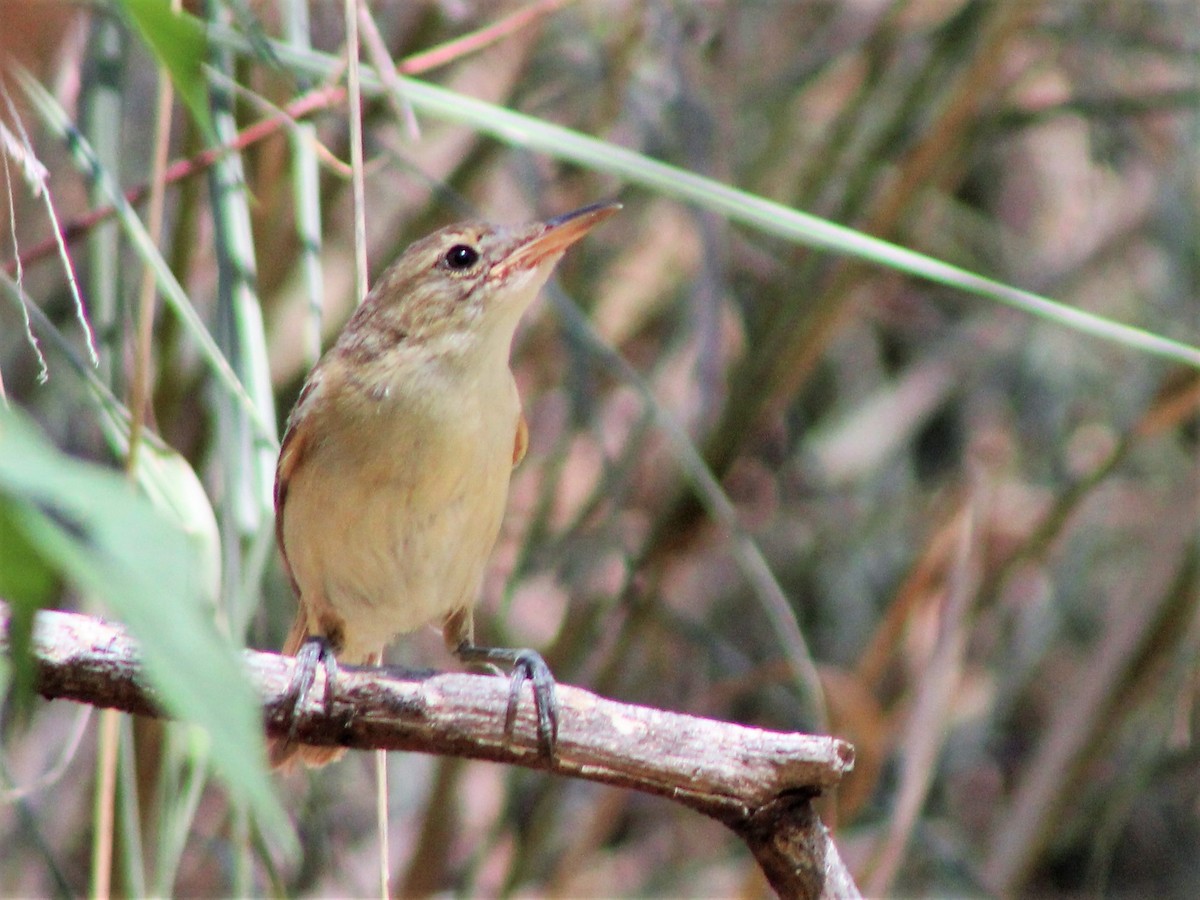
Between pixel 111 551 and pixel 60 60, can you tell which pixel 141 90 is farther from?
pixel 111 551

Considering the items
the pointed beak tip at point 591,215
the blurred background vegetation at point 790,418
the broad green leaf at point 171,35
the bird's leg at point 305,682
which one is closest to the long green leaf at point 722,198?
the pointed beak tip at point 591,215

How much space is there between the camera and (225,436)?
Answer: 2.48 m

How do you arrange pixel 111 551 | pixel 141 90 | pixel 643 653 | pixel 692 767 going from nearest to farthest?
pixel 111 551
pixel 692 767
pixel 141 90
pixel 643 653

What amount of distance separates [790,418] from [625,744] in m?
4.03

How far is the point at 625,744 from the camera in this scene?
202 cm

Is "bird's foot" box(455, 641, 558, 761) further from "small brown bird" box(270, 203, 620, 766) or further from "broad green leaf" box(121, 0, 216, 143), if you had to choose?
"broad green leaf" box(121, 0, 216, 143)

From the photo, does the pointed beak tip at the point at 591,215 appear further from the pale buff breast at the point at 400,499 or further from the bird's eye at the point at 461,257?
the pale buff breast at the point at 400,499

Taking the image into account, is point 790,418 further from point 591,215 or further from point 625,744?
point 625,744

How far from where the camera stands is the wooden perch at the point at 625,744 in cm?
195

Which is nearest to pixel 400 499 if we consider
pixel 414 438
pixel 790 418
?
pixel 414 438

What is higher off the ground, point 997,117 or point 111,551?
point 997,117

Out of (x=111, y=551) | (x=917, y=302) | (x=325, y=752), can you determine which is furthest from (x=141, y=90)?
(x=111, y=551)

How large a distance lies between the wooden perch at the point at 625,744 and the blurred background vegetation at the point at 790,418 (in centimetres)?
104

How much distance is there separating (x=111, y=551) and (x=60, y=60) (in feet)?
9.69
